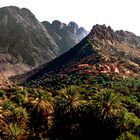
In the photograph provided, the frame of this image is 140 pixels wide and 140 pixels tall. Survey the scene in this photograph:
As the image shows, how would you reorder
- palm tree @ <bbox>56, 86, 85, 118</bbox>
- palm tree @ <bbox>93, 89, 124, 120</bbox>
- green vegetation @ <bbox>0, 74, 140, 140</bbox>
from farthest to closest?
1. palm tree @ <bbox>56, 86, 85, 118</bbox>
2. green vegetation @ <bbox>0, 74, 140, 140</bbox>
3. palm tree @ <bbox>93, 89, 124, 120</bbox>

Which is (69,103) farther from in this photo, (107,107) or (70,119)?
(107,107)

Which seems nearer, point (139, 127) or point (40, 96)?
point (139, 127)

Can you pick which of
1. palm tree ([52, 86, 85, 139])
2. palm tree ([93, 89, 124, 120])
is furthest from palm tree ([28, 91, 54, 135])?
palm tree ([93, 89, 124, 120])

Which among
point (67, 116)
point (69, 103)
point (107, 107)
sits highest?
point (69, 103)

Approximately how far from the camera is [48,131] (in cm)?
10219

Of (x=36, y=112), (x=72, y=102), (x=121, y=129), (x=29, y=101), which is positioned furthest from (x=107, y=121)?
(x=29, y=101)

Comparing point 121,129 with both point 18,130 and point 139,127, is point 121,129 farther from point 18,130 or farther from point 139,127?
point 18,130

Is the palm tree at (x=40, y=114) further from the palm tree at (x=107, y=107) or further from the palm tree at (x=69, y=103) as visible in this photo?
the palm tree at (x=107, y=107)

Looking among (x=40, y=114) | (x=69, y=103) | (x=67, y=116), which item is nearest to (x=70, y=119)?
(x=67, y=116)

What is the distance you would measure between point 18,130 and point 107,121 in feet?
65.4

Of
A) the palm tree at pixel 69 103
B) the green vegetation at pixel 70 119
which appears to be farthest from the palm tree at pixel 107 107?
the palm tree at pixel 69 103

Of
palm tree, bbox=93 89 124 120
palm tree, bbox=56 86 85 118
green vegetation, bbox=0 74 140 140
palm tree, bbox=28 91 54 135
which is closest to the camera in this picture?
palm tree, bbox=93 89 124 120

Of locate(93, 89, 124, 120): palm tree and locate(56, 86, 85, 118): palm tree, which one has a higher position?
locate(56, 86, 85, 118): palm tree

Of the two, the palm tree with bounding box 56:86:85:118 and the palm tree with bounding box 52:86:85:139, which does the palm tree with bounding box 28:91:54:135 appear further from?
the palm tree with bounding box 56:86:85:118
